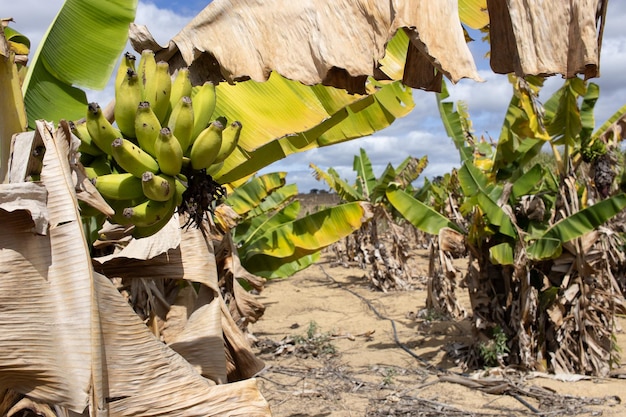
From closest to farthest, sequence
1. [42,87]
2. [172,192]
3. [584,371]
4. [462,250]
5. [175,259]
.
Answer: [172,192] < [42,87] < [175,259] < [584,371] < [462,250]

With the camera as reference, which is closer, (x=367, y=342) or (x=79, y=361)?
(x=79, y=361)

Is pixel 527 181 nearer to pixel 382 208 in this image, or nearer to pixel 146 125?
pixel 146 125

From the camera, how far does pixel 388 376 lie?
6.24 metres

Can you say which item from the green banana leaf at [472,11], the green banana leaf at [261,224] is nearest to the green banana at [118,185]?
the green banana leaf at [472,11]

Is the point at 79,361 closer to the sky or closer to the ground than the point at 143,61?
closer to the ground

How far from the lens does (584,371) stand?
618 centimetres

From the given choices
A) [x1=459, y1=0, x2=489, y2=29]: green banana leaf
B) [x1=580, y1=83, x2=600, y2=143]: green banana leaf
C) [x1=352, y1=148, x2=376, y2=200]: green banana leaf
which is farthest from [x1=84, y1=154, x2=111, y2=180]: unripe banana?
[x1=352, y1=148, x2=376, y2=200]: green banana leaf

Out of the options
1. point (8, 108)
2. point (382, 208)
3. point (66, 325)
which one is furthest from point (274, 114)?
point (382, 208)

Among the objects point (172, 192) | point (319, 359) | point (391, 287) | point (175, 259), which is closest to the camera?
point (172, 192)

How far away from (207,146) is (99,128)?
13.4 inches

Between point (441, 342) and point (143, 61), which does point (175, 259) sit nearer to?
point (143, 61)

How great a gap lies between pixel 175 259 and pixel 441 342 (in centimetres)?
624

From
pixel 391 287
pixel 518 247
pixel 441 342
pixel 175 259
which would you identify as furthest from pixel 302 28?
pixel 391 287

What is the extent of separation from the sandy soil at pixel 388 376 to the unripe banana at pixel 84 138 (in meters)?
3.98
